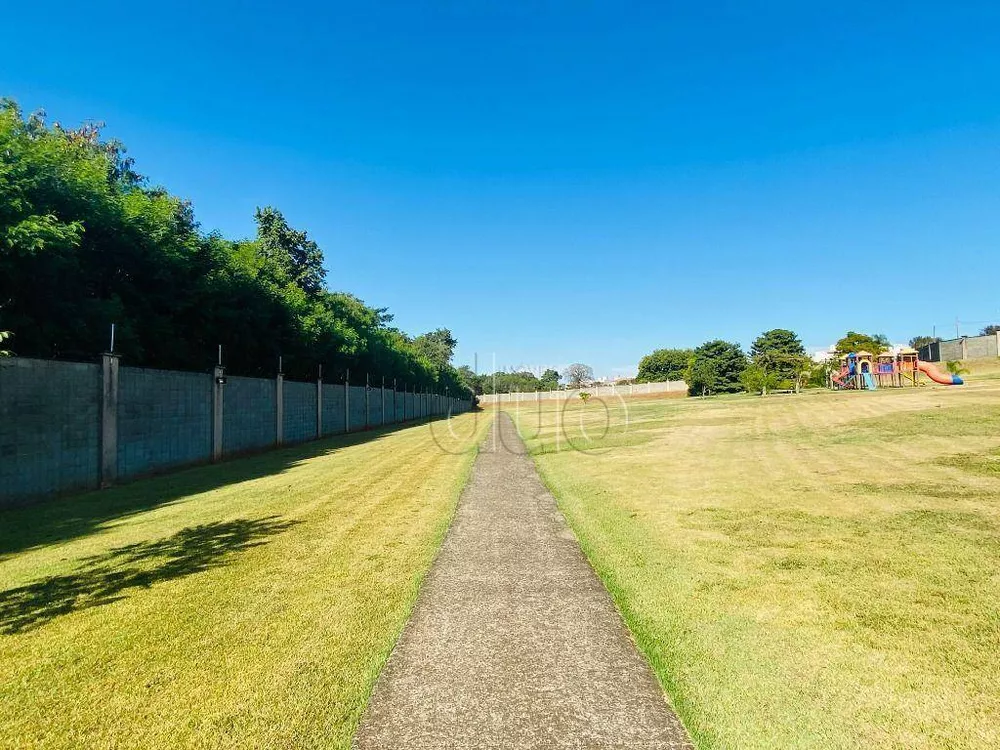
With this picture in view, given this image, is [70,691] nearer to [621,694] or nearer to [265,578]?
[265,578]

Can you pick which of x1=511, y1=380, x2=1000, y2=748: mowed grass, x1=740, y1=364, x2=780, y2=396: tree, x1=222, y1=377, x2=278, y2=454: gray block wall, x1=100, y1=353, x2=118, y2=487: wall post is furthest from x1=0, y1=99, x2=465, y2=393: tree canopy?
x1=740, y1=364, x2=780, y2=396: tree

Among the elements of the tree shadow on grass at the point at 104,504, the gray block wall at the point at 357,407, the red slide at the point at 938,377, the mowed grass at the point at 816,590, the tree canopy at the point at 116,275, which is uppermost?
the tree canopy at the point at 116,275

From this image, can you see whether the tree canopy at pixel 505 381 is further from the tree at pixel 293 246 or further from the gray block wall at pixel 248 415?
the gray block wall at pixel 248 415

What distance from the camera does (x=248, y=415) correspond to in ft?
59.6

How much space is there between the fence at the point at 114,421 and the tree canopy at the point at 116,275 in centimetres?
116

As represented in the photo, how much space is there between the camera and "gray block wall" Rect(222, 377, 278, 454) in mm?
16719

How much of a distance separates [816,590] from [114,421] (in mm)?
13735

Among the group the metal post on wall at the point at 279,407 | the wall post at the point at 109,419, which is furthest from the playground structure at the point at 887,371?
the wall post at the point at 109,419

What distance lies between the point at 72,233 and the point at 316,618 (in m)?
10.4

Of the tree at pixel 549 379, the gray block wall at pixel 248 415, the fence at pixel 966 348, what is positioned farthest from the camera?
the tree at pixel 549 379

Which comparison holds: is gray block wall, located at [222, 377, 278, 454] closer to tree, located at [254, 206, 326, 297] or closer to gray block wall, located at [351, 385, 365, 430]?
gray block wall, located at [351, 385, 365, 430]

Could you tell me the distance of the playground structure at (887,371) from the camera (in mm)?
38812

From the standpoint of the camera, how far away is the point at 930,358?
7506cm

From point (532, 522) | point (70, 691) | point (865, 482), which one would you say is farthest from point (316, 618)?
point (865, 482)
